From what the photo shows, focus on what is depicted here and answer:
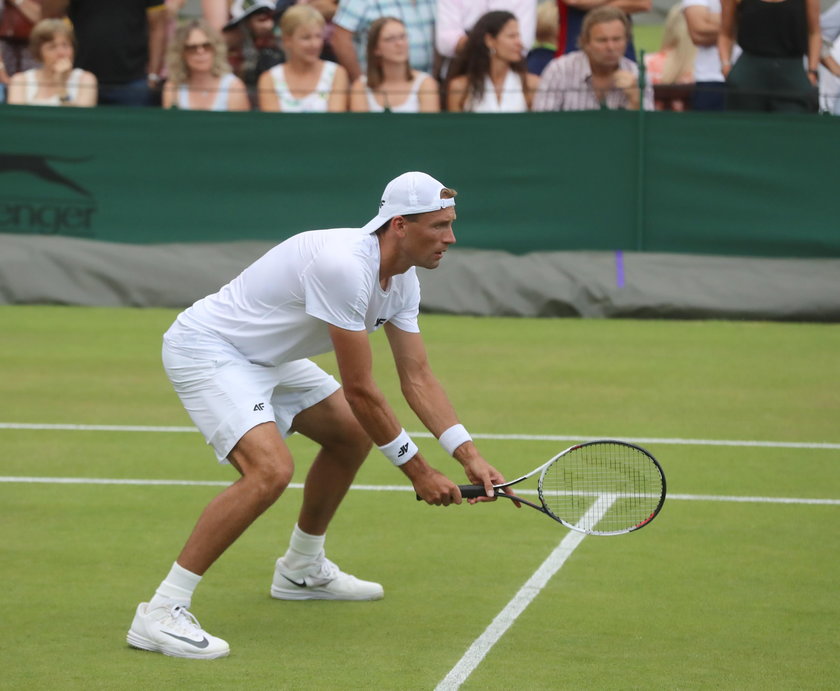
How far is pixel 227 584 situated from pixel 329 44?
9.46m

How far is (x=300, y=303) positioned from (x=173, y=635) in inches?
50.9

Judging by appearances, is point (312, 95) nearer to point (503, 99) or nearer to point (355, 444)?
point (503, 99)

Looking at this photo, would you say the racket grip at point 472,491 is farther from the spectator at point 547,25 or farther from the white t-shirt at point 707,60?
the spectator at point 547,25

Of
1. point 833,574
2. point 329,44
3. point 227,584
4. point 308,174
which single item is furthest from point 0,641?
point 329,44

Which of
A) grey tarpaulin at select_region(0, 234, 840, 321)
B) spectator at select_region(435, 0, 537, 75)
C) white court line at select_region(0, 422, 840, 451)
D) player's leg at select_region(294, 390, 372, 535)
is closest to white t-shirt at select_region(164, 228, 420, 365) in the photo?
player's leg at select_region(294, 390, 372, 535)

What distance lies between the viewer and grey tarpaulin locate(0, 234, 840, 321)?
1317cm

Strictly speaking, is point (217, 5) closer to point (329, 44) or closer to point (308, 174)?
point (329, 44)

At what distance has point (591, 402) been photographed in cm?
1011

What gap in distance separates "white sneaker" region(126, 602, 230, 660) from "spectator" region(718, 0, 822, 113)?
9.54m

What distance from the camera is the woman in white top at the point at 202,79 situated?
14.0 m

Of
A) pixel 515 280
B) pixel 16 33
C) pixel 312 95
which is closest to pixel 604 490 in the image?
pixel 515 280

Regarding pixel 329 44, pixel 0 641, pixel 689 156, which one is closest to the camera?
pixel 0 641

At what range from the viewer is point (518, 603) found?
603 centimetres

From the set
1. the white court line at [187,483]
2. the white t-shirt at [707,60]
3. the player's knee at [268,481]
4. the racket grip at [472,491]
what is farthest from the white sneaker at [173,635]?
the white t-shirt at [707,60]
